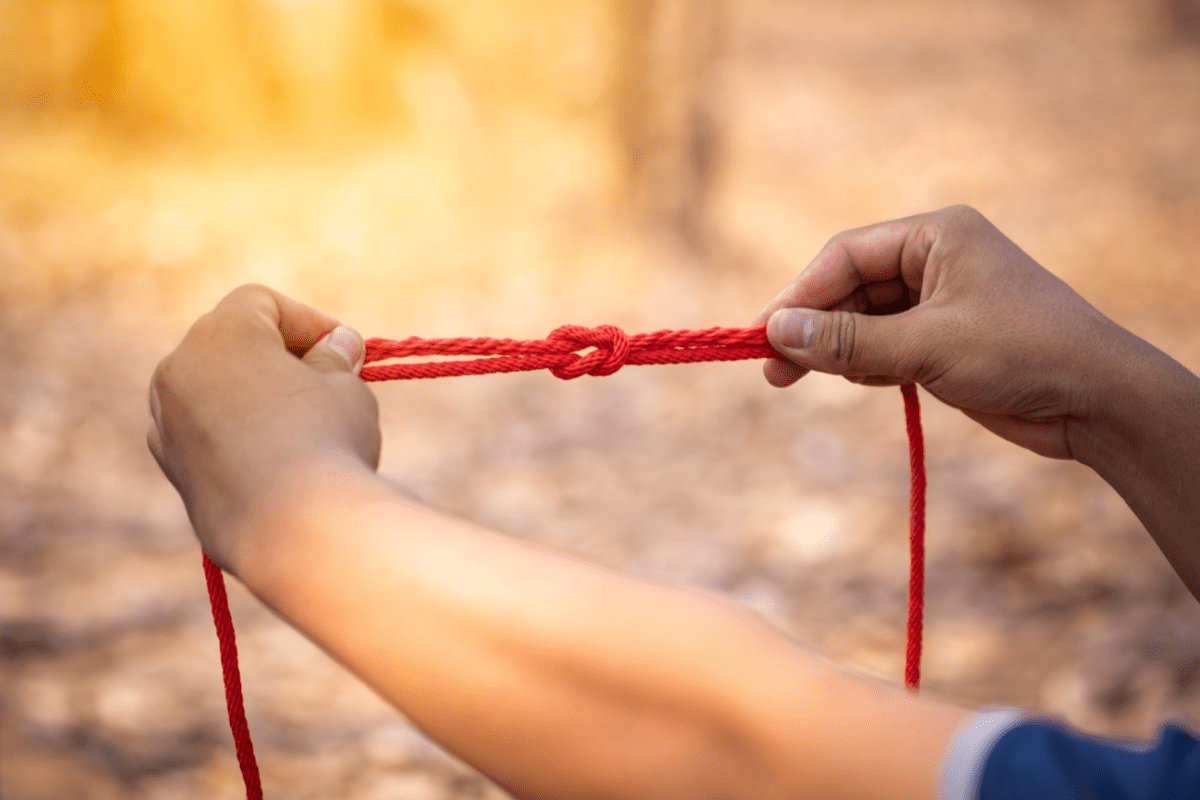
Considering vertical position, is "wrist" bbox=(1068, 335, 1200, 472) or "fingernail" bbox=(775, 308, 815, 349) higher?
"fingernail" bbox=(775, 308, 815, 349)

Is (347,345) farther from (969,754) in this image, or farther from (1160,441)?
(1160,441)

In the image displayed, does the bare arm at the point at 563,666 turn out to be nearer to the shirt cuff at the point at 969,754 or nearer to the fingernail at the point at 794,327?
the shirt cuff at the point at 969,754

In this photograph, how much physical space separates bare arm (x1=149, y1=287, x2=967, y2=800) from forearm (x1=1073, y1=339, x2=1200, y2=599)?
57 cm

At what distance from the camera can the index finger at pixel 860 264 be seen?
0.91m

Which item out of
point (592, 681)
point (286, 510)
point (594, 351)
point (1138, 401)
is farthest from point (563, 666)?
point (1138, 401)

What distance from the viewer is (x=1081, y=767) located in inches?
17.7

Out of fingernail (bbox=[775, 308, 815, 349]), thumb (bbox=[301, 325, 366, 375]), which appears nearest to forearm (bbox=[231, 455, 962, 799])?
thumb (bbox=[301, 325, 366, 375])

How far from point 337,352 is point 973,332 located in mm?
638

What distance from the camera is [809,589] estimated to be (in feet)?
6.50

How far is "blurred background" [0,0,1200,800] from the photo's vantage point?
1.67m

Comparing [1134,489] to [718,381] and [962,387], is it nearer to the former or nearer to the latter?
[962,387]

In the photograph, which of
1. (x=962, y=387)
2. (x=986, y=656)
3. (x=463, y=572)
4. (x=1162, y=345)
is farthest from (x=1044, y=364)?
(x=1162, y=345)

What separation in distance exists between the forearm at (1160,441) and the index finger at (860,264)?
0.24 metres

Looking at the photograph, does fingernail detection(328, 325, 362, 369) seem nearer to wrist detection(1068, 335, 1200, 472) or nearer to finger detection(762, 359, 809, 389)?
finger detection(762, 359, 809, 389)
